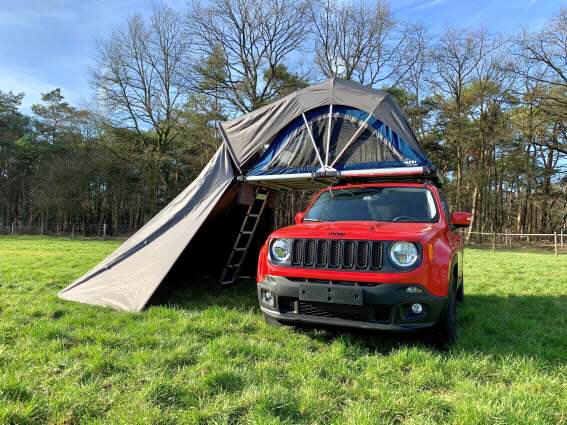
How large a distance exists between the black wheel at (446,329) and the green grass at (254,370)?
4.0 inches

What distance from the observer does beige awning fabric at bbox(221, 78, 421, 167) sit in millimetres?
5699

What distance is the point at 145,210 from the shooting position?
36.6 metres

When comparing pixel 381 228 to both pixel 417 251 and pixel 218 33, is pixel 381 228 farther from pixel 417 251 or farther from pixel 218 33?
pixel 218 33

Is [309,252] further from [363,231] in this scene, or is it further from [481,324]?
[481,324]

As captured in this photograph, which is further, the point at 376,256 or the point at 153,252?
the point at 153,252

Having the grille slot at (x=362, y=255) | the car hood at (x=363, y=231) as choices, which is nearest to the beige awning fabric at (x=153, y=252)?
the car hood at (x=363, y=231)

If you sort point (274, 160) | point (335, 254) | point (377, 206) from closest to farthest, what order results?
point (335, 254) < point (377, 206) < point (274, 160)

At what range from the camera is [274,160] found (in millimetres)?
6125

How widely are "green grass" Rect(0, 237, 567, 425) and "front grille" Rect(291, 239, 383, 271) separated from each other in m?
0.83

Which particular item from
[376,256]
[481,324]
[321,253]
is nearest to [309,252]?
[321,253]

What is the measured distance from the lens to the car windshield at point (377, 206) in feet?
15.0

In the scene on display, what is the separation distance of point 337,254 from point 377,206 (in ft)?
4.06

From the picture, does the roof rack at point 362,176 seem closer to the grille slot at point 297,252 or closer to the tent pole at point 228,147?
the tent pole at point 228,147

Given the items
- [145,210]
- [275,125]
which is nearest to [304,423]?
[275,125]
